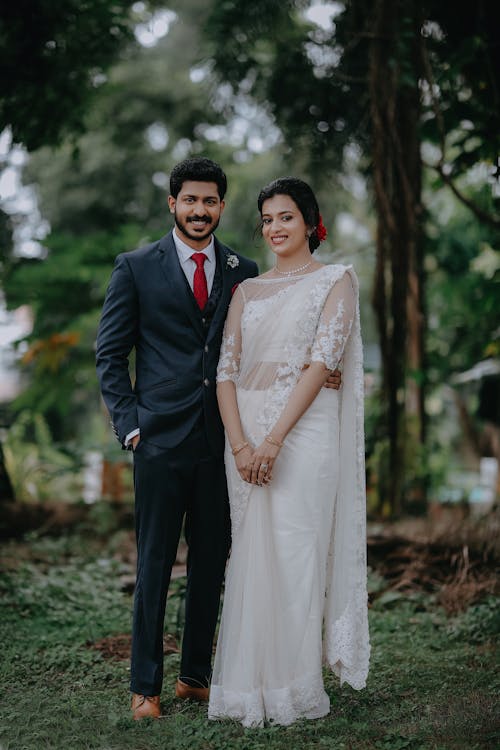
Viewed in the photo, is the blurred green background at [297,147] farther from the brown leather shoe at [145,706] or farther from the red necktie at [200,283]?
the brown leather shoe at [145,706]

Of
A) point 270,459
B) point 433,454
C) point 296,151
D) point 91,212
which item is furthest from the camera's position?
point 91,212

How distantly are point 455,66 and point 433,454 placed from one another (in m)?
6.83

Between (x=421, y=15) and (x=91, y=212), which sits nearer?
(x=421, y=15)

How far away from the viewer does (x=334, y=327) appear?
351 cm

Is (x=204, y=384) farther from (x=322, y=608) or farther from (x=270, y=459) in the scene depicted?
(x=322, y=608)

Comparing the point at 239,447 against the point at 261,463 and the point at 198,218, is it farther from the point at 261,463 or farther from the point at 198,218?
the point at 198,218

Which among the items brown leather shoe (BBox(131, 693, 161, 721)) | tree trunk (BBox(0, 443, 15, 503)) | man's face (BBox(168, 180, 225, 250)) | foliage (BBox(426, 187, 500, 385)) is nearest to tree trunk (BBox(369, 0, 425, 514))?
foliage (BBox(426, 187, 500, 385))

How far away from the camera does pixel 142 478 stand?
11.8ft

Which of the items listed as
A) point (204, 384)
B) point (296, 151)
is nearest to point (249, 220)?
point (296, 151)

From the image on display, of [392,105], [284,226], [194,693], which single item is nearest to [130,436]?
[284,226]

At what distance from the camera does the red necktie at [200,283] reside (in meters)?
3.73

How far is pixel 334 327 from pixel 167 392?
29.8 inches

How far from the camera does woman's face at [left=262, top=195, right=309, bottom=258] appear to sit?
11.8ft

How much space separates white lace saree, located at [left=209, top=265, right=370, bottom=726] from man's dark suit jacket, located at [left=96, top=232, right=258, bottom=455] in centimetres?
12
